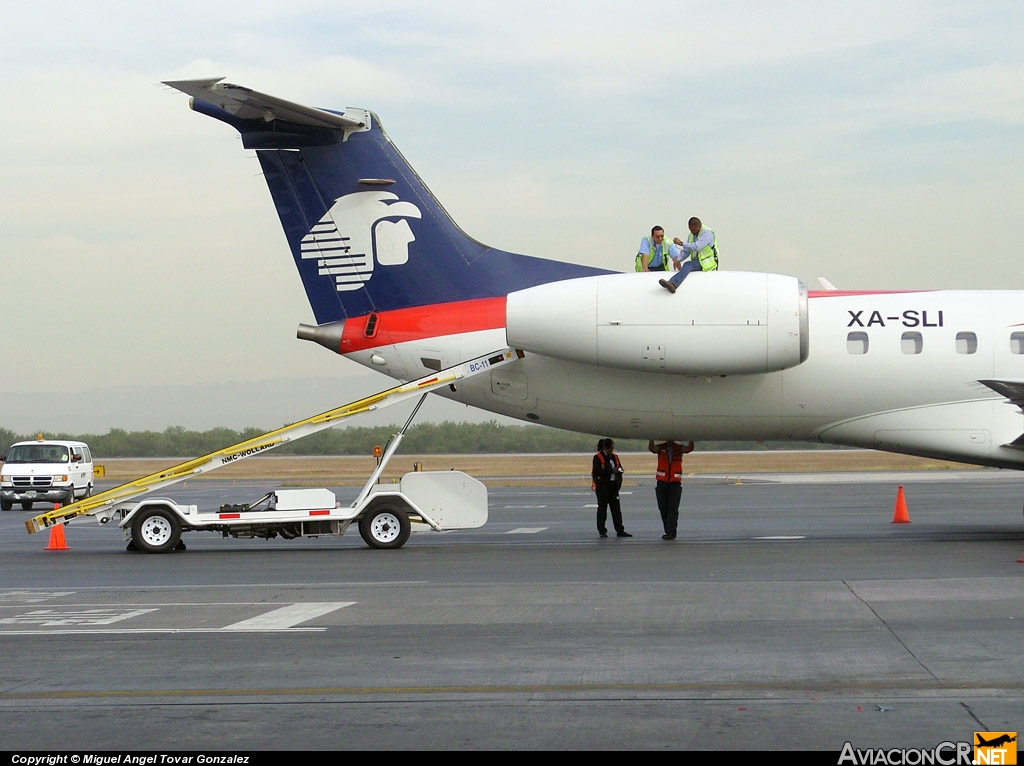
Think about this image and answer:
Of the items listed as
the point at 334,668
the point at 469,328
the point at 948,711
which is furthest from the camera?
the point at 469,328

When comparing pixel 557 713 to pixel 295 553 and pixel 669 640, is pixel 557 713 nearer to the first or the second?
pixel 669 640

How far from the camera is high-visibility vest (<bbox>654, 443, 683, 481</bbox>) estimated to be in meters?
20.5

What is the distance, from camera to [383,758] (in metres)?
6.60

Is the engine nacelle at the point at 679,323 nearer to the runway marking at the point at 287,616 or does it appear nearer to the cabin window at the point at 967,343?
the cabin window at the point at 967,343

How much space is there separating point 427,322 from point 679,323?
14.7ft

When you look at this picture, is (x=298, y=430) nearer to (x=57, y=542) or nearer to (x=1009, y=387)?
(x=57, y=542)

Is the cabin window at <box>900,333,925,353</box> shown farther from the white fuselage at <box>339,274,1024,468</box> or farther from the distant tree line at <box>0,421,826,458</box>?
the distant tree line at <box>0,421,826,458</box>

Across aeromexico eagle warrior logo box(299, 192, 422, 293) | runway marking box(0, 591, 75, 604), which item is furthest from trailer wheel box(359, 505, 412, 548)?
runway marking box(0, 591, 75, 604)

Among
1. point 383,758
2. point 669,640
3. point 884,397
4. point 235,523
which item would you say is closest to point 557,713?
point 383,758

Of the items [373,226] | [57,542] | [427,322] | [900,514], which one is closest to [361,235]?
[373,226]

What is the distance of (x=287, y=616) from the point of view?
1193 centimetres

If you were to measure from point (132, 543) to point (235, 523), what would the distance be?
2035 millimetres

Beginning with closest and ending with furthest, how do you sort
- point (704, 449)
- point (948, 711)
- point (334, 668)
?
point (948, 711) < point (334, 668) < point (704, 449)

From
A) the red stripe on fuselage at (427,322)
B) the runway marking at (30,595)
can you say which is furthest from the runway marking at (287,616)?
the red stripe on fuselage at (427,322)
